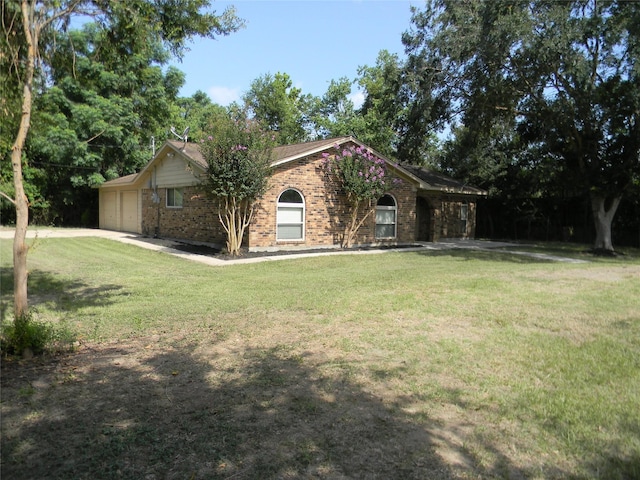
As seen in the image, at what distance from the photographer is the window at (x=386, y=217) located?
19.4 m

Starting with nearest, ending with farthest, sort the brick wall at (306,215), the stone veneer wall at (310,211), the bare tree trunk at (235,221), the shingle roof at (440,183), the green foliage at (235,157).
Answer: the green foliage at (235,157) < the bare tree trunk at (235,221) < the stone veneer wall at (310,211) < the brick wall at (306,215) < the shingle roof at (440,183)

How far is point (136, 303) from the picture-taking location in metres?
7.45

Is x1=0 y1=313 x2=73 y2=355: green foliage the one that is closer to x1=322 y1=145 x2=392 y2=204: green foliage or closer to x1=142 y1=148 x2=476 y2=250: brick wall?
x1=142 y1=148 x2=476 y2=250: brick wall

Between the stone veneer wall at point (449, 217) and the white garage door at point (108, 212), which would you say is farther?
the white garage door at point (108, 212)

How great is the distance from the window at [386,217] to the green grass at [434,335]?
7.52 m

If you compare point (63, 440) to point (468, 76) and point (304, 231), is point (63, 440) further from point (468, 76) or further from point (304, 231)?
point (468, 76)

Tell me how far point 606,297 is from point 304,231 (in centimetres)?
1012

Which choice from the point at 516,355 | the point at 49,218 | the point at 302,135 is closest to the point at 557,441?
the point at 516,355

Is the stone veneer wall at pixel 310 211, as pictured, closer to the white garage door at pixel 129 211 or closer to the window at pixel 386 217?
the window at pixel 386 217

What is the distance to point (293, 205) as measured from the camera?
16.6 metres

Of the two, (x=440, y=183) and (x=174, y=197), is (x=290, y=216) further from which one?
(x=440, y=183)

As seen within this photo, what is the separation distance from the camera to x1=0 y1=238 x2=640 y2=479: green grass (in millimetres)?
3438

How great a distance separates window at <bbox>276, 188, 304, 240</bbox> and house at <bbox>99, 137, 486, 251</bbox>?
0.03 meters

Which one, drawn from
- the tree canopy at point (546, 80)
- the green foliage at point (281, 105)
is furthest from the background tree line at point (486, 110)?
the green foliage at point (281, 105)
